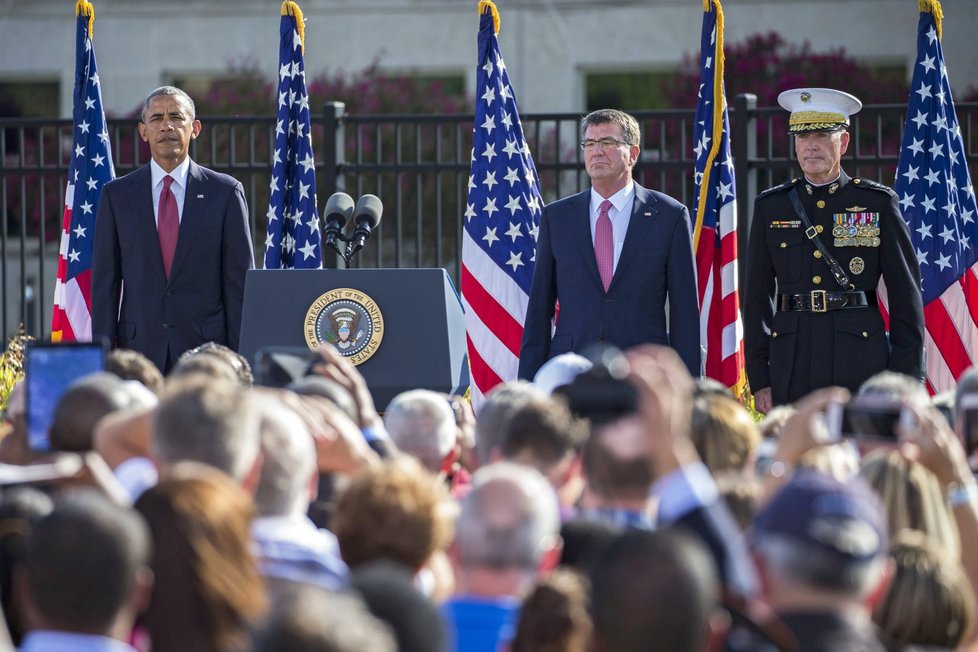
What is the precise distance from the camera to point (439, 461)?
4.06 metres

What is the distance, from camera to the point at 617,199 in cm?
631

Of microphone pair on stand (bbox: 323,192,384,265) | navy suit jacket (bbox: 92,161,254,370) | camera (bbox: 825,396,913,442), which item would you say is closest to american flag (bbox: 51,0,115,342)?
navy suit jacket (bbox: 92,161,254,370)

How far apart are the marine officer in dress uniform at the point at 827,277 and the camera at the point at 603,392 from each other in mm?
2578

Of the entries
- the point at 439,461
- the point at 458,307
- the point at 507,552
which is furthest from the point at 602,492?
the point at 458,307

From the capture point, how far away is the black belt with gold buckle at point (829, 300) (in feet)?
20.6

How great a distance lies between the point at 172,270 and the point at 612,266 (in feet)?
5.72

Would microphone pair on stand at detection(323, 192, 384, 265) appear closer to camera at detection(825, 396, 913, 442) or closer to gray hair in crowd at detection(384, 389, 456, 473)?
gray hair in crowd at detection(384, 389, 456, 473)

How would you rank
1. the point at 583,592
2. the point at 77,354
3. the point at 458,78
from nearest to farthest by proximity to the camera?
the point at 583,592 → the point at 77,354 → the point at 458,78

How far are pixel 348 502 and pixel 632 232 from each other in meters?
3.52

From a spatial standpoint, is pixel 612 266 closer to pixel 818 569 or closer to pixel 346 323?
pixel 346 323

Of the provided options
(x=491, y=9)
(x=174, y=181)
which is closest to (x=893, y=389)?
(x=174, y=181)

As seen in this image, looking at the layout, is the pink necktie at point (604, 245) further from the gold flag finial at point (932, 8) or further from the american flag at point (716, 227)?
the gold flag finial at point (932, 8)

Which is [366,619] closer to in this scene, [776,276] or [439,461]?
[439,461]

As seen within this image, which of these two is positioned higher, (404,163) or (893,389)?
(404,163)
